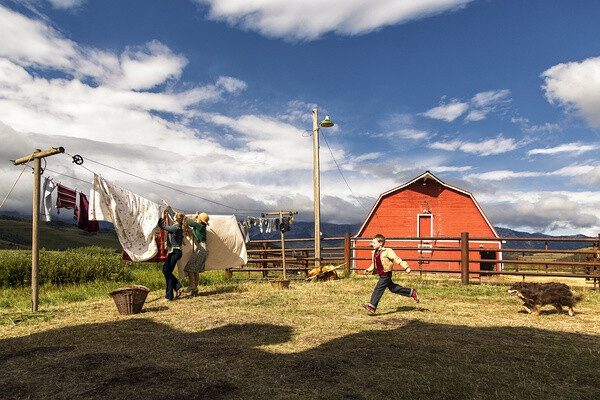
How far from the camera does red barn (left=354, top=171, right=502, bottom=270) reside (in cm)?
2381

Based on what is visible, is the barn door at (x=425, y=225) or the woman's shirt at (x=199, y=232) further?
the barn door at (x=425, y=225)

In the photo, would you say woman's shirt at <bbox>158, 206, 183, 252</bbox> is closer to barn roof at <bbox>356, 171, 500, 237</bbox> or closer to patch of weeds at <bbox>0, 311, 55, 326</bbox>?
patch of weeds at <bbox>0, 311, 55, 326</bbox>

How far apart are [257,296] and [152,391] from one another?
22.0ft

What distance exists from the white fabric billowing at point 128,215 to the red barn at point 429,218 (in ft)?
49.9

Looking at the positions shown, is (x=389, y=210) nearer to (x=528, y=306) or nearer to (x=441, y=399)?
(x=528, y=306)

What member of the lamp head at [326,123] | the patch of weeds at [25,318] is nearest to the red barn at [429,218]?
the lamp head at [326,123]

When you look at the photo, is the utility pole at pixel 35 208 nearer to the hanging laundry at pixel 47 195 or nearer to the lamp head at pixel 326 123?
the hanging laundry at pixel 47 195

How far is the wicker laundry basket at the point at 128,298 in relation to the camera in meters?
8.37

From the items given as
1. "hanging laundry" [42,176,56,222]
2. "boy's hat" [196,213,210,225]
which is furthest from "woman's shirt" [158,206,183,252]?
"hanging laundry" [42,176,56,222]

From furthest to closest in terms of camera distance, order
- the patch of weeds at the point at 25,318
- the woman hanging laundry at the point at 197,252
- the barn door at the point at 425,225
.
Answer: the barn door at the point at 425,225 < the woman hanging laundry at the point at 197,252 < the patch of weeds at the point at 25,318

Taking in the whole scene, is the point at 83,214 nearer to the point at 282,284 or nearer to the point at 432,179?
the point at 282,284

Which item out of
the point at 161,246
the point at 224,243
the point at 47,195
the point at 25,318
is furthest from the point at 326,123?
the point at 25,318

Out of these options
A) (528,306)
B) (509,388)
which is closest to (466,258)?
(528,306)

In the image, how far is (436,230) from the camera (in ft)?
80.1
